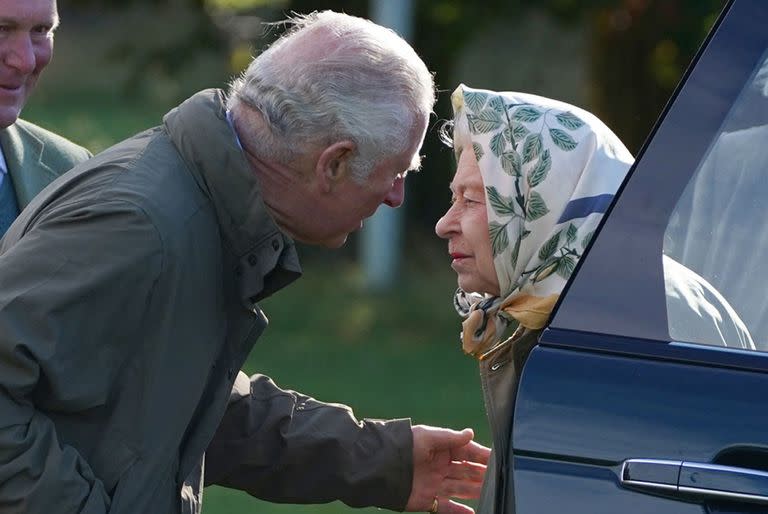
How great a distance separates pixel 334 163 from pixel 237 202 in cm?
22

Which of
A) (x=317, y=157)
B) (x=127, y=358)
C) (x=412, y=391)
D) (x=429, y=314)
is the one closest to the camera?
(x=127, y=358)

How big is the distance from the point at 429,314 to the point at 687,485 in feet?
28.3

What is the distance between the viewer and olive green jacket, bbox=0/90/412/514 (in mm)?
2340

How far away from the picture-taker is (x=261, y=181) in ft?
8.68

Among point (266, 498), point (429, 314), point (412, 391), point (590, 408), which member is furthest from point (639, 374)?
point (429, 314)

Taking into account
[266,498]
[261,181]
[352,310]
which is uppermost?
[261,181]

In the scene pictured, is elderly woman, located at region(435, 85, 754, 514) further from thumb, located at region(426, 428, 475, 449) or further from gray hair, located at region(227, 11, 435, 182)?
thumb, located at region(426, 428, 475, 449)

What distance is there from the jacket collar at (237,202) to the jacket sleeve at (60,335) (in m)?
0.19

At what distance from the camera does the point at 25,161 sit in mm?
3512

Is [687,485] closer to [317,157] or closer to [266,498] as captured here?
[317,157]

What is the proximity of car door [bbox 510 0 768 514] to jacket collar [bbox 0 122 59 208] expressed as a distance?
1767mm

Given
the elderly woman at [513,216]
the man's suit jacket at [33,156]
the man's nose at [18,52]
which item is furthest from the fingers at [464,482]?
the man's nose at [18,52]

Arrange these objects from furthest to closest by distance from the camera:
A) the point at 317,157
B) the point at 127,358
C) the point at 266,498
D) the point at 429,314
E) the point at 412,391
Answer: the point at 429,314
the point at 412,391
the point at 266,498
the point at 317,157
the point at 127,358

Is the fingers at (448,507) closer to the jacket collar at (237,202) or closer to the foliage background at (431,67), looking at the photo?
the jacket collar at (237,202)
